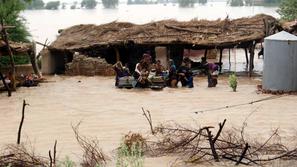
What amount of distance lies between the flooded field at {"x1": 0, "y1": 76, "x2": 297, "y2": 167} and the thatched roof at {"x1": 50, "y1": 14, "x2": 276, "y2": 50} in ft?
8.89

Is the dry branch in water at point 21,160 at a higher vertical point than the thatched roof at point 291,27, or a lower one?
lower

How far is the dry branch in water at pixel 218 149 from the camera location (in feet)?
24.8

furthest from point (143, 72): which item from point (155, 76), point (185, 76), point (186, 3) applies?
point (186, 3)

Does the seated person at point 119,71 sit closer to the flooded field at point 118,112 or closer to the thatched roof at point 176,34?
the flooded field at point 118,112

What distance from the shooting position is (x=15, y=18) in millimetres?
23641

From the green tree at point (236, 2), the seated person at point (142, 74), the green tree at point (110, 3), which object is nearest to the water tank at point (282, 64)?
the seated person at point (142, 74)

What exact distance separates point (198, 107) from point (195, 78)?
20.4 feet

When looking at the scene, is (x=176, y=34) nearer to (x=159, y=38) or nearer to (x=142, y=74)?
(x=159, y=38)

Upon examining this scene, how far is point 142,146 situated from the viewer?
8.33 meters

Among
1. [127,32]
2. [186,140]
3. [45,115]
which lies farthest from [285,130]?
[127,32]

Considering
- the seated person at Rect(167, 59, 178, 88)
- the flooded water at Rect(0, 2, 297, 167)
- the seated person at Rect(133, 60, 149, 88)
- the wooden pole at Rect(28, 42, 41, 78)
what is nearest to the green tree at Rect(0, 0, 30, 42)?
the wooden pole at Rect(28, 42, 41, 78)

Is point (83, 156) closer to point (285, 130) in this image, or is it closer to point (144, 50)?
point (285, 130)

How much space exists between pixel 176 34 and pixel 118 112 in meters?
8.57

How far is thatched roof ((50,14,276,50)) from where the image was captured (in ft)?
63.5
